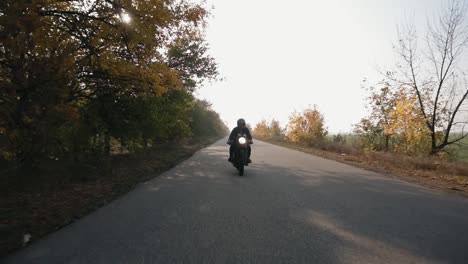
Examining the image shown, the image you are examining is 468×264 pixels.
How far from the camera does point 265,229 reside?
4.20 m

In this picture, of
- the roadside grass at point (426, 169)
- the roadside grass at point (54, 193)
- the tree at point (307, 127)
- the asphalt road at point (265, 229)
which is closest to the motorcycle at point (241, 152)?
the asphalt road at point (265, 229)

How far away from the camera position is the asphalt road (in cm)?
332

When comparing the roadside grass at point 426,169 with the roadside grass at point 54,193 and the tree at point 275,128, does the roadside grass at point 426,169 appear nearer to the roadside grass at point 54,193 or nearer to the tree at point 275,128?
the roadside grass at point 54,193

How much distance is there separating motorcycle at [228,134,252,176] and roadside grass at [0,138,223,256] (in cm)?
287

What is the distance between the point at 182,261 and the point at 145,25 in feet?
21.3

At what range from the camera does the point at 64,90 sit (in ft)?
21.4

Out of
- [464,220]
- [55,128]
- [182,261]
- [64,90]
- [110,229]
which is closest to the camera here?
[182,261]

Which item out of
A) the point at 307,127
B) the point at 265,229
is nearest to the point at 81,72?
the point at 265,229

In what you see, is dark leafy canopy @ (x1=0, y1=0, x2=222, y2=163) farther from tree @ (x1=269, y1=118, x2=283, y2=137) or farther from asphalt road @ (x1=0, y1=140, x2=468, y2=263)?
tree @ (x1=269, y1=118, x2=283, y2=137)

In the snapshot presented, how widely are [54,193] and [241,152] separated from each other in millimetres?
5666

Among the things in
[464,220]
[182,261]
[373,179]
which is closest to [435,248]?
[464,220]

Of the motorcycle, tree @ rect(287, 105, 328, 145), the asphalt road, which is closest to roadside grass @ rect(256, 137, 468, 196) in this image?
the asphalt road

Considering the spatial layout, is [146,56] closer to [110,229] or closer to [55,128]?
[55,128]

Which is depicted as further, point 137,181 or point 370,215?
point 137,181
